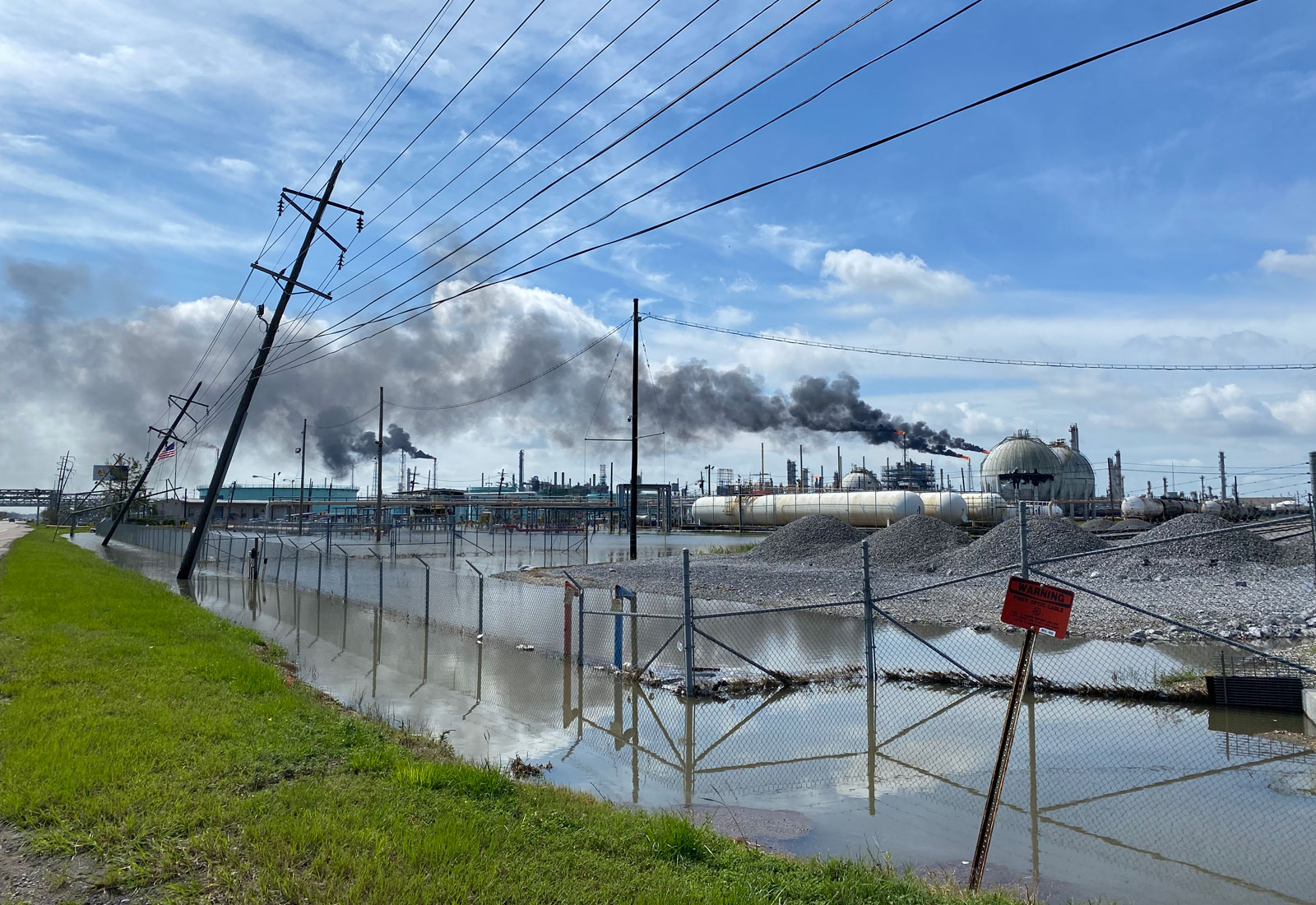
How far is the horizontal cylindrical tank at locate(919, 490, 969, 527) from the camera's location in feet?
188

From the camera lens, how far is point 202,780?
652 centimetres

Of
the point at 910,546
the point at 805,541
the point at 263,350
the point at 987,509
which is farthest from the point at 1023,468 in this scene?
the point at 263,350

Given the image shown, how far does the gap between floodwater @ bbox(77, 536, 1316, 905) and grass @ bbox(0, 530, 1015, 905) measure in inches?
48.6

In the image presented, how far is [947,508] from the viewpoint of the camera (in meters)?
57.6

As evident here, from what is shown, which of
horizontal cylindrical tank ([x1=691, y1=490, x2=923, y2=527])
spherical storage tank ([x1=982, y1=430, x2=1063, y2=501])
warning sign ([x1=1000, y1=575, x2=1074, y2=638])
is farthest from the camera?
spherical storage tank ([x1=982, y1=430, x2=1063, y2=501])

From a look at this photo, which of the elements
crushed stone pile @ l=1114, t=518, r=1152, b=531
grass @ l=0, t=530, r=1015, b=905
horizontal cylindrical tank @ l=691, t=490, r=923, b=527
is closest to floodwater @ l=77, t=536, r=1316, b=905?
grass @ l=0, t=530, r=1015, b=905

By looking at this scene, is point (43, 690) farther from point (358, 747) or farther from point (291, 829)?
point (291, 829)

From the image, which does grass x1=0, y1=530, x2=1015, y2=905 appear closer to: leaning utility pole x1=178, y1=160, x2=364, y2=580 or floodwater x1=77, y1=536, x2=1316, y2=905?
floodwater x1=77, y1=536, x2=1316, y2=905

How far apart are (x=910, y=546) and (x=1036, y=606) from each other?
29.0 meters

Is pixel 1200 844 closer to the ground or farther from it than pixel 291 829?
closer to the ground

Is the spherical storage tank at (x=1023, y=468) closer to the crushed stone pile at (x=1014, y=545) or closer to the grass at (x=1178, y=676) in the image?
the crushed stone pile at (x=1014, y=545)

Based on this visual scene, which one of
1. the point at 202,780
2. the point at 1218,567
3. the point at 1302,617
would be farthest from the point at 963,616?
the point at 202,780

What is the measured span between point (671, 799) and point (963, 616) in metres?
13.2

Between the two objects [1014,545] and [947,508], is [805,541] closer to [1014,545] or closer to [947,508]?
[1014,545]
